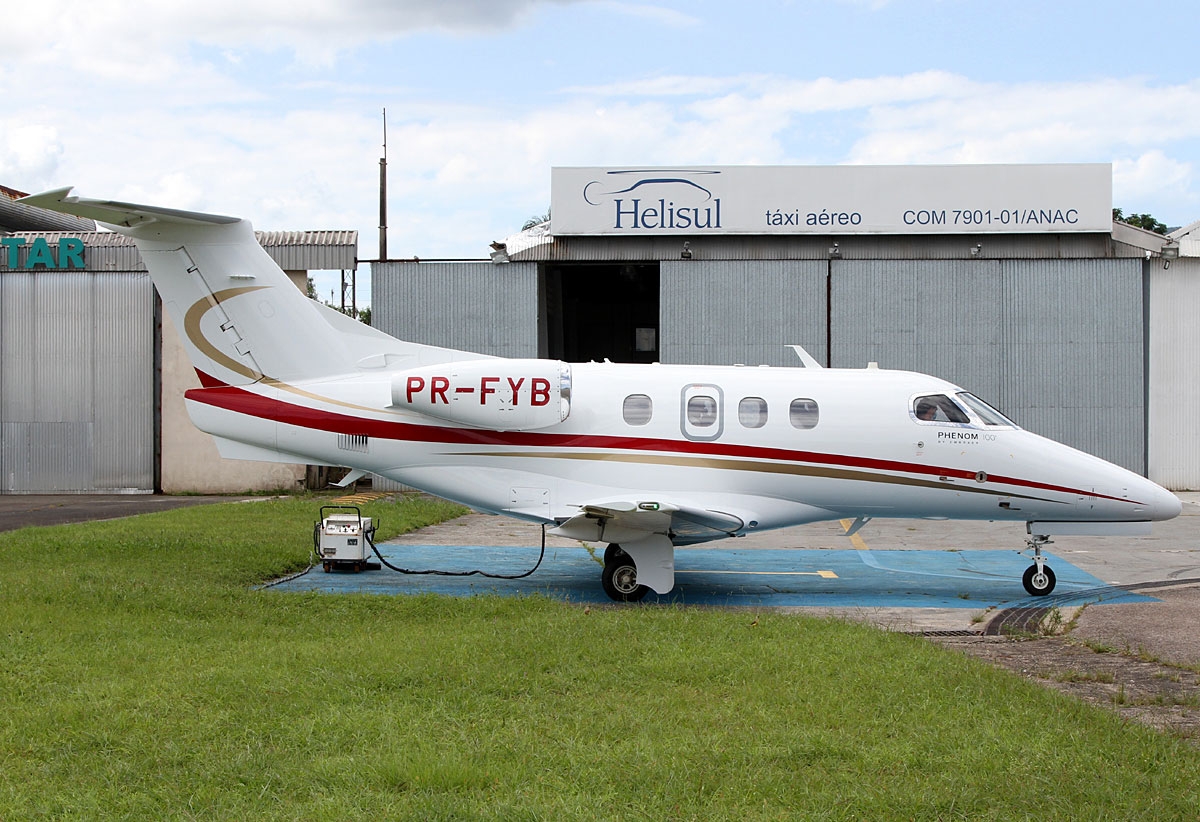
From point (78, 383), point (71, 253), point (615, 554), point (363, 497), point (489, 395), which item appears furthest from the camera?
point (71, 253)

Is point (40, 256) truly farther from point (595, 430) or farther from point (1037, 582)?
point (1037, 582)

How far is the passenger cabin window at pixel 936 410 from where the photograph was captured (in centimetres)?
1345

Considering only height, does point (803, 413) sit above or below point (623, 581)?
above

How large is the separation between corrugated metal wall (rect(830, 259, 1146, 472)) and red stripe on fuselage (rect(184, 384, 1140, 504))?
13842 millimetres

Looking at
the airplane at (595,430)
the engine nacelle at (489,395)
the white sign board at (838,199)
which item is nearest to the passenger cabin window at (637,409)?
the airplane at (595,430)

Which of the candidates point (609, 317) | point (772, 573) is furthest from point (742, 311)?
point (609, 317)

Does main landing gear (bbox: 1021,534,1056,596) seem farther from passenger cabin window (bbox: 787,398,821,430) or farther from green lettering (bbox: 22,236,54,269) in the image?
green lettering (bbox: 22,236,54,269)

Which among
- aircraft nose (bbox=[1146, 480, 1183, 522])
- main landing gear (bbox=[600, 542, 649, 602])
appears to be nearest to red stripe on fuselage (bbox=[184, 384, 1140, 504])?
aircraft nose (bbox=[1146, 480, 1183, 522])

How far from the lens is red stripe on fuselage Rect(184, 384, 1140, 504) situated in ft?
43.4

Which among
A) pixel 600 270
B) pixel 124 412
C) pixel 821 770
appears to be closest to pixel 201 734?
pixel 821 770

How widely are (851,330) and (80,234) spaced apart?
20.9 metres

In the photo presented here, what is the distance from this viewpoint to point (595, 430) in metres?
13.3

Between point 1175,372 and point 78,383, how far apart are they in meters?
29.0

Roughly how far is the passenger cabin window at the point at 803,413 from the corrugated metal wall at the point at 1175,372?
1835cm
